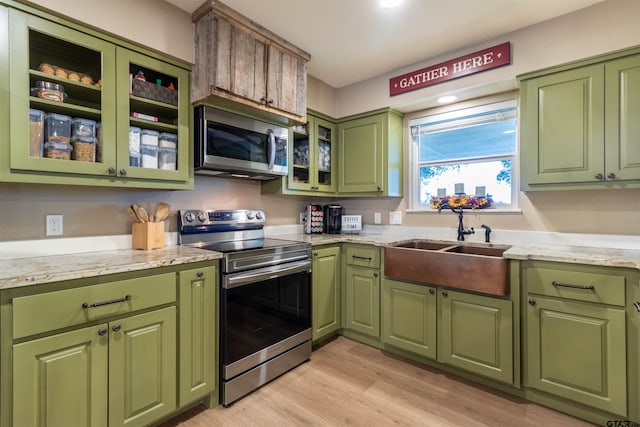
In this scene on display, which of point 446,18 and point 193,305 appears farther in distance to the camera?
point 446,18

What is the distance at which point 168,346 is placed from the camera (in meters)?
1.63

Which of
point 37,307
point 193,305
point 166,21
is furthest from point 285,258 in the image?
point 166,21

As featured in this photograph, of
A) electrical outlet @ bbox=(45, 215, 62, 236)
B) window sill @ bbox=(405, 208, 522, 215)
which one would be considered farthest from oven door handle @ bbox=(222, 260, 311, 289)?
window sill @ bbox=(405, 208, 522, 215)

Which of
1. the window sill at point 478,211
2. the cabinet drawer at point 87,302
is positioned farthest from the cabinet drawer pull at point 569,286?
the cabinet drawer at point 87,302

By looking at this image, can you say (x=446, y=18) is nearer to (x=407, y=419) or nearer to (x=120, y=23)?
(x=120, y=23)

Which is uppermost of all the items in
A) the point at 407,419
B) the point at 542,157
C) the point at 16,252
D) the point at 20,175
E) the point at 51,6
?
the point at 51,6

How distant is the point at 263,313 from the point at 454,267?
1333mm

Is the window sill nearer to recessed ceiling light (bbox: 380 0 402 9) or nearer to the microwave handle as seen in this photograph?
the microwave handle

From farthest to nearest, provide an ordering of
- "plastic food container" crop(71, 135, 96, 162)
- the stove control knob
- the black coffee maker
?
the black coffee maker
the stove control knob
"plastic food container" crop(71, 135, 96, 162)

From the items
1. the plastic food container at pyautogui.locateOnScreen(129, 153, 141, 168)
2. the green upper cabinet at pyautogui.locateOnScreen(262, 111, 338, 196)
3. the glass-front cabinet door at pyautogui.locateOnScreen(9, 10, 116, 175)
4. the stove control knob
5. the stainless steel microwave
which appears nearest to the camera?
the glass-front cabinet door at pyautogui.locateOnScreen(9, 10, 116, 175)

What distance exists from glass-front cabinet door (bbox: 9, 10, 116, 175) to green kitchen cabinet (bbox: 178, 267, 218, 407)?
79cm

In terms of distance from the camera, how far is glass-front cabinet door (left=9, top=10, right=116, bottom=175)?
1.44 metres

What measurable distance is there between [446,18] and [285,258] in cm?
200

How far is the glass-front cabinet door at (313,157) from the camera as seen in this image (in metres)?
2.92
